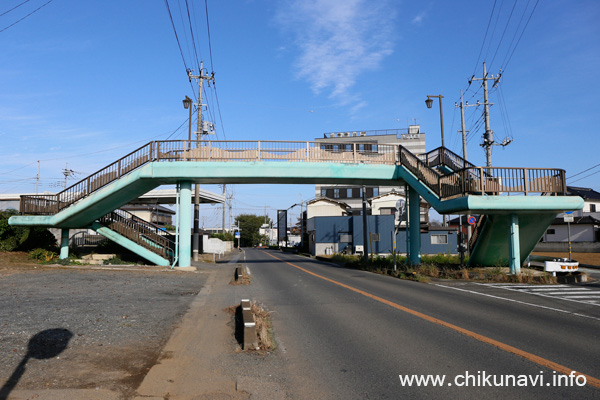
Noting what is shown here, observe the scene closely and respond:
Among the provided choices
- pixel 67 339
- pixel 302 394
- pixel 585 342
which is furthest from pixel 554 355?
pixel 67 339

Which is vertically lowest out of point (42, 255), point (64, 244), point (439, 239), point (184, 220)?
point (42, 255)

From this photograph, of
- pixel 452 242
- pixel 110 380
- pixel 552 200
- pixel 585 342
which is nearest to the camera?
pixel 110 380

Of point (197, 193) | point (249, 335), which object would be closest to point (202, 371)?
point (249, 335)

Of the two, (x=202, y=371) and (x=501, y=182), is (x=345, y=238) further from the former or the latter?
(x=202, y=371)

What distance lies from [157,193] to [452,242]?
109ft

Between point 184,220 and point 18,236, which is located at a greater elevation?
point 184,220

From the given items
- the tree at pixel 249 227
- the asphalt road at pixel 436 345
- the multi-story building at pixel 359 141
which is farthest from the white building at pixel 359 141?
the asphalt road at pixel 436 345

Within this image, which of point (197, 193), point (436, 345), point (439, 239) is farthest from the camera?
point (439, 239)

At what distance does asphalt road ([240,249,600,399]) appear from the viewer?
4.52 meters

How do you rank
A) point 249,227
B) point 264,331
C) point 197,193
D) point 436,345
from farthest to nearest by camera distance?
point 249,227 → point 197,193 → point 264,331 → point 436,345

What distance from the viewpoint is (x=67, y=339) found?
6.55 meters

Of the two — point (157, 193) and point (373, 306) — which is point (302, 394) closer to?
point (373, 306)

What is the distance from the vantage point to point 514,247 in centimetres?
1684

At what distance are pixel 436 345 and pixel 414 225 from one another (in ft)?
56.8
